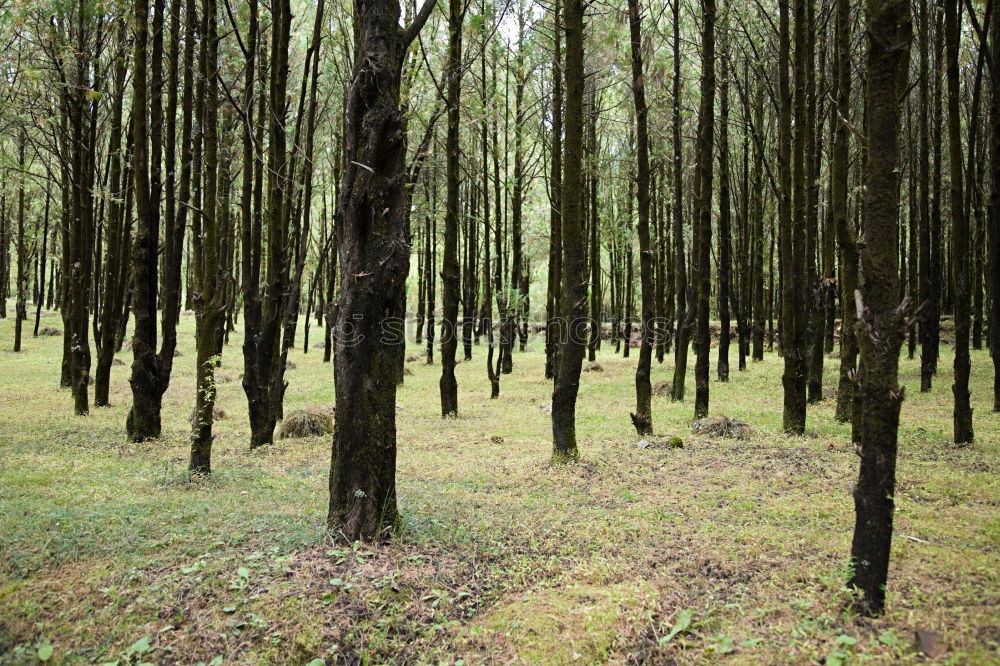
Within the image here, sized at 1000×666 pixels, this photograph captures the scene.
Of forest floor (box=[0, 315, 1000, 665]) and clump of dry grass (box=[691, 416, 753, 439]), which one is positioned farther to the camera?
clump of dry grass (box=[691, 416, 753, 439])

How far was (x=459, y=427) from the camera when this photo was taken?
11586 millimetres

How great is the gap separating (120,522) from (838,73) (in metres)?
10.3

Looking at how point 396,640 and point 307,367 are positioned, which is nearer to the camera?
point 396,640

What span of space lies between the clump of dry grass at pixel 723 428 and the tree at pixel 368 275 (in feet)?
21.5

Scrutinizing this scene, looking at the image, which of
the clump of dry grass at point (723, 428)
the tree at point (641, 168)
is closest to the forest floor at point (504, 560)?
the clump of dry grass at point (723, 428)

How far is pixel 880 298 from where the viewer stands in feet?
11.7

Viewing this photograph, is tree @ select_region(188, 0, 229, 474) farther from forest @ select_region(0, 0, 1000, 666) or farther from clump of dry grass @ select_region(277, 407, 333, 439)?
clump of dry grass @ select_region(277, 407, 333, 439)

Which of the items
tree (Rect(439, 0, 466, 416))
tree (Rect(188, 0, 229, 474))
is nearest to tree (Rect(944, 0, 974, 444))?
tree (Rect(439, 0, 466, 416))

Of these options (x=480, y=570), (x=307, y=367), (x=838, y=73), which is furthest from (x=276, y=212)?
(x=307, y=367)

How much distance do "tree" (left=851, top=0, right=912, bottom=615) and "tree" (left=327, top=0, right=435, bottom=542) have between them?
3.36m

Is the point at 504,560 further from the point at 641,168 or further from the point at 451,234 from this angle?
the point at 451,234

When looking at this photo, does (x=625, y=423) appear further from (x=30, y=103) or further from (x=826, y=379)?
(x=30, y=103)

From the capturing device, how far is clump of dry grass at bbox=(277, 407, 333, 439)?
10805 mm

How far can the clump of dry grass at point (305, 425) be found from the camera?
10.8 m
